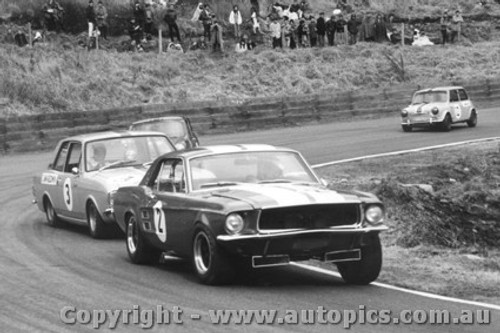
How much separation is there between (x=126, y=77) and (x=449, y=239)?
24.8 metres

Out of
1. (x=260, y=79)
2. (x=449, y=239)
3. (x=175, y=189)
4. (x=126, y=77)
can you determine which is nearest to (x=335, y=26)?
(x=260, y=79)

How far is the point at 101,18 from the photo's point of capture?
38.9 metres

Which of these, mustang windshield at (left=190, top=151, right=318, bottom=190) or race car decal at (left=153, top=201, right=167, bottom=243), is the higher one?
mustang windshield at (left=190, top=151, right=318, bottom=190)

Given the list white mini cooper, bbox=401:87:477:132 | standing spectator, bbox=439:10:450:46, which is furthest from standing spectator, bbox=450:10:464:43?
white mini cooper, bbox=401:87:477:132

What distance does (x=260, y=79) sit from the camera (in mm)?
39125

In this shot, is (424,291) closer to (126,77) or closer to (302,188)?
→ (302,188)

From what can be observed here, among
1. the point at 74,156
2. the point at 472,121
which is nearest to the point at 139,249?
the point at 74,156

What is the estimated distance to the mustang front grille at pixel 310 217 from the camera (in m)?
9.27

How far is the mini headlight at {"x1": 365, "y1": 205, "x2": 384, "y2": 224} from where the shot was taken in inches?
377

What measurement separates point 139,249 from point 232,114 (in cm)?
2236

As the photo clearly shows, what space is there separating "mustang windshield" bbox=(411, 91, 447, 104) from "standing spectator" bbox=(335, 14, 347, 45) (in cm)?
987

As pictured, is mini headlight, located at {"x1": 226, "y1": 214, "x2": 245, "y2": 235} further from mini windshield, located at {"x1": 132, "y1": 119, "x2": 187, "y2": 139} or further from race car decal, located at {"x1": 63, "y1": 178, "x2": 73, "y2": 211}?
mini windshield, located at {"x1": 132, "y1": 119, "x2": 187, "y2": 139}

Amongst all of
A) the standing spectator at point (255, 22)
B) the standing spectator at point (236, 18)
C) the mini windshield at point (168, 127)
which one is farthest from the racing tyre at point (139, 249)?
the standing spectator at point (255, 22)

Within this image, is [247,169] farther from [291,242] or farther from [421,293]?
[421,293]
